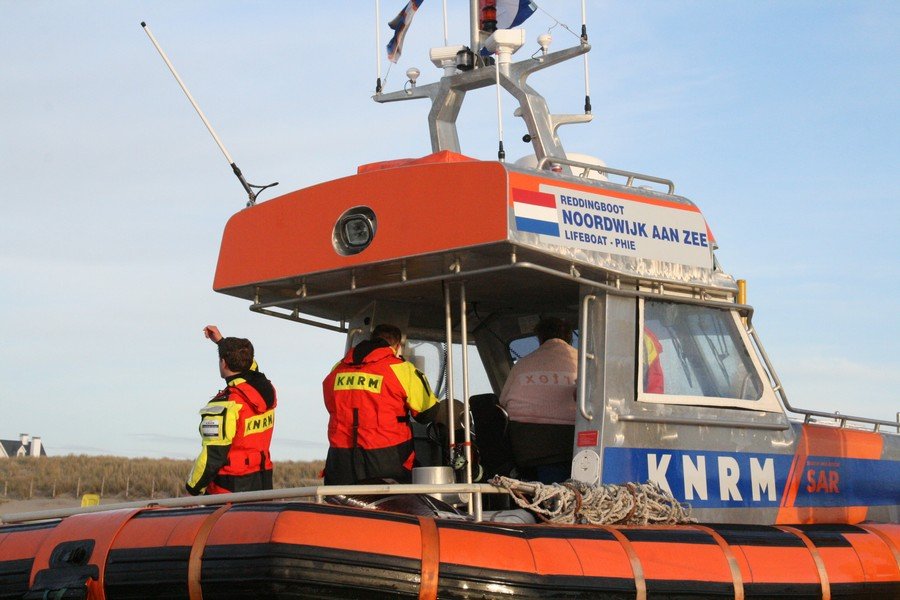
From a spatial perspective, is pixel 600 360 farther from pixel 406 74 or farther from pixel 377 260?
pixel 406 74

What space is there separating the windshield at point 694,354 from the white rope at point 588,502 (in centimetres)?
64

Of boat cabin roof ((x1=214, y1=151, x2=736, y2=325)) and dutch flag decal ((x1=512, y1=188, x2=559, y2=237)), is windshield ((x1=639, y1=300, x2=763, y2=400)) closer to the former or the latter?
boat cabin roof ((x1=214, y1=151, x2=736, y2=325))

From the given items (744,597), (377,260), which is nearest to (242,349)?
(377,260)

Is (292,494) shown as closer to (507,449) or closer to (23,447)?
(507,449)

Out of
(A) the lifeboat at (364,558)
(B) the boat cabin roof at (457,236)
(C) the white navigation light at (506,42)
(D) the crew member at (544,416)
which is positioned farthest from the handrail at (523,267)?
(C) the white navigation light at (506,42)

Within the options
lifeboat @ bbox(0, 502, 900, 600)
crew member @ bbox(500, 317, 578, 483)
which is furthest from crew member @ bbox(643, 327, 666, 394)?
lifeboat @ bbox(0, 502, 900, 600)

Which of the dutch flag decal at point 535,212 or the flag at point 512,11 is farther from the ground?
the flag at point 512,11

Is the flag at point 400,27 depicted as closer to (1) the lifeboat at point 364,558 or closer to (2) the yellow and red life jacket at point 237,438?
(2) the yellow and red life jacket at point 237,438

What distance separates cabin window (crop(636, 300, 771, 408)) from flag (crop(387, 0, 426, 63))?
3153mm

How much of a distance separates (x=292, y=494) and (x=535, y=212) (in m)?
1.81

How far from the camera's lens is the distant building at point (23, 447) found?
37.2 meters

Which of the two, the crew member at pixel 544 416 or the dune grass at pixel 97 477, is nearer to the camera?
the crew member at pixel 544 416

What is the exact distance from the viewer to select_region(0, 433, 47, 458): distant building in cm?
3719

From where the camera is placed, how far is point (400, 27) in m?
8.91
